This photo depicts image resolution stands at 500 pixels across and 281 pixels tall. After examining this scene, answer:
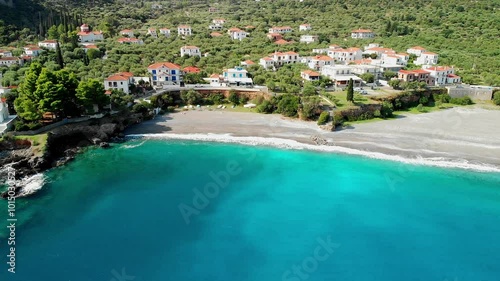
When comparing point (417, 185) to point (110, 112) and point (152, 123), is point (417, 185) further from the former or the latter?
point (110, 112)

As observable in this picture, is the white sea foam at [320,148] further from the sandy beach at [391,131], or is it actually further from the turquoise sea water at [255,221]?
the turquoise sea water at [255,221]

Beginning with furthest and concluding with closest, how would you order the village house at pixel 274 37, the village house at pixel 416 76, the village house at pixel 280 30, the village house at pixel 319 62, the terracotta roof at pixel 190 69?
1. the village house at pixel 280 30
2. the village house at pixel 274 37
3. the village house at pixel 319 62
4. the terracotta roof at pixel 190 69
5. the village house at pixel 416 76

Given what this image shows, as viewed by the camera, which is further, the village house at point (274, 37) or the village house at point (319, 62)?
the village house at point (274, 37)

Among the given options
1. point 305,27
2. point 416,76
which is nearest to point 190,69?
point 416,76

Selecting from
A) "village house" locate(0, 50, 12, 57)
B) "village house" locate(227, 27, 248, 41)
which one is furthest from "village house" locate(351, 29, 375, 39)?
"village house" locate(0, 50, 12, 57)

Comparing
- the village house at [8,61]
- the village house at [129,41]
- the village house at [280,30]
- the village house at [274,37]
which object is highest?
the village house at [280,30]

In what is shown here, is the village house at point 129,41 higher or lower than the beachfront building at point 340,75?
higher

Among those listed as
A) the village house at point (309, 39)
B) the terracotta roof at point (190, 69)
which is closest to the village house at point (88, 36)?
the terracotta roof at point (190, 69)
